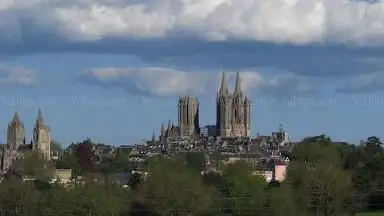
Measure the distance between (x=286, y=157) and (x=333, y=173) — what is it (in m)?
78.6

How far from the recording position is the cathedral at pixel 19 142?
16600 cm

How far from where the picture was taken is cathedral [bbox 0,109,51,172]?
6535 inches

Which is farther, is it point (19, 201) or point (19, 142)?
point (19, 142)

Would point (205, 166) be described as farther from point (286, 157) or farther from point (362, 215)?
point (362, 215)

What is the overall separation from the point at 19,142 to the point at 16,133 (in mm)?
1814

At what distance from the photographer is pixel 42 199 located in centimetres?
7231

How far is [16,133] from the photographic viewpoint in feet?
588

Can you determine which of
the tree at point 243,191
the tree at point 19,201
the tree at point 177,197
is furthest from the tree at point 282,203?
the tree at point 19,201

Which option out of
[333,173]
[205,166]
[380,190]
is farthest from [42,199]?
[205,166]

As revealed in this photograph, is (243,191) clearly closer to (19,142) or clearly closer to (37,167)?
(37,167)

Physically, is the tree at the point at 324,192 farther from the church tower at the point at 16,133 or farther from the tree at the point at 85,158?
the church tower at the point at 16,133

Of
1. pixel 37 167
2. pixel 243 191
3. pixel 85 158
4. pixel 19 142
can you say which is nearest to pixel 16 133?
pixel 19 142

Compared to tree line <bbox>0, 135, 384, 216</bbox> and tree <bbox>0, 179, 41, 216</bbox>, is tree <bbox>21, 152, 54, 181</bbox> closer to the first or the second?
tree line <bbox>0, 135, 384, 216</bbox>

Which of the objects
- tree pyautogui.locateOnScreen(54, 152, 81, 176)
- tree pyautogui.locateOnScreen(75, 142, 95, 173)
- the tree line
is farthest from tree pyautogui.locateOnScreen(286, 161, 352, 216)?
tree pyautogui.locateOnScreen(75, 142, 95, 173)
